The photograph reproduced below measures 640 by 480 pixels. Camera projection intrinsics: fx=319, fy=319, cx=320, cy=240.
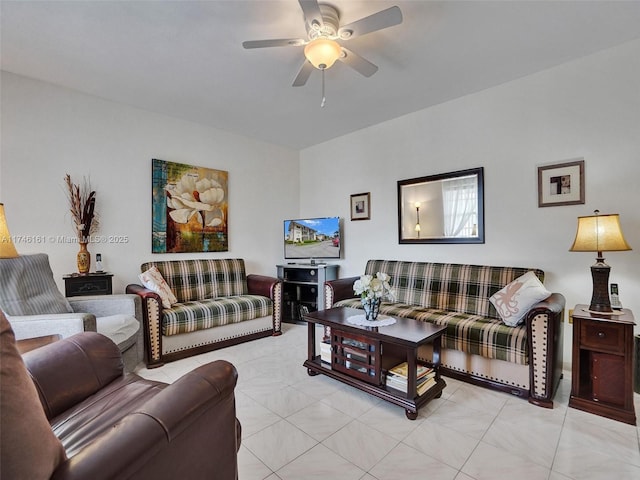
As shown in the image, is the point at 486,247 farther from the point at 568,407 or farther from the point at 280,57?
the point at 280,57

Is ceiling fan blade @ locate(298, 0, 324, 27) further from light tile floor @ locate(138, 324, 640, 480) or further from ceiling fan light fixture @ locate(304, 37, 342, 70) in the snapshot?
light tile floor @ locate(138, 324, 640, 480)

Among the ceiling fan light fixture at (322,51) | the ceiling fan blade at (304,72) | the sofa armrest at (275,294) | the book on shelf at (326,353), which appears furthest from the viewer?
the sofa armrest at (275,294)

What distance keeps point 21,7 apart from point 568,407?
438 cm

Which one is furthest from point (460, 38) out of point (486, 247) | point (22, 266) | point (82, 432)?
point (22, 266)

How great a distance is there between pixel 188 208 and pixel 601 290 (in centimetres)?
400

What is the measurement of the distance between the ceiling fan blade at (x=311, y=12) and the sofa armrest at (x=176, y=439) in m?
1.82

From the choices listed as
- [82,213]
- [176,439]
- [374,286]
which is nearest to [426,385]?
[374,286]

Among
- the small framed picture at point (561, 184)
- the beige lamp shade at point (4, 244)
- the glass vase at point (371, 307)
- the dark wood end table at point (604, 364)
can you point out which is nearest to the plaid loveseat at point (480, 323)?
the dark wood end table at point (604, 364)

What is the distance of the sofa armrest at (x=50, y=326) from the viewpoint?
191 centimetres

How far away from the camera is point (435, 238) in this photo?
3.54 m

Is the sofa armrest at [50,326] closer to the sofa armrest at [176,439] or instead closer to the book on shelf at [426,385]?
the sofa armrest at [176,439]

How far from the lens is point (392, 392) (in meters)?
2.11

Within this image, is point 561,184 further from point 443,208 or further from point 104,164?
point 104,164

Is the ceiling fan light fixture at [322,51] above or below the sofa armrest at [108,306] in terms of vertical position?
above
